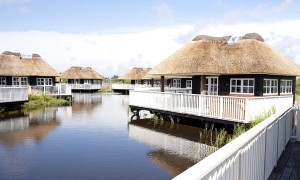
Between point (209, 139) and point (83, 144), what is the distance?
658 centimetres

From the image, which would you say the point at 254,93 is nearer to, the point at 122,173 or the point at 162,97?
the point at 162,97

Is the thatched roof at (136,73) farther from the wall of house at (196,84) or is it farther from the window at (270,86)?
the window at (270,86)

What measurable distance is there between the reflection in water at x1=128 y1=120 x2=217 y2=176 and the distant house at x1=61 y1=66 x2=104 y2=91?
1609 inches

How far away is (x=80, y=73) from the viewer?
64062mm

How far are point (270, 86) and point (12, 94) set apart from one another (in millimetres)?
21835

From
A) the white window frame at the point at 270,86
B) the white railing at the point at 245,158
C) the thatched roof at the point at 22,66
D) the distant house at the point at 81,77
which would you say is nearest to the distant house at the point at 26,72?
the thatched roof at the point at 22,66

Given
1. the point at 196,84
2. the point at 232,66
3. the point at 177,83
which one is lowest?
the point at 196,84

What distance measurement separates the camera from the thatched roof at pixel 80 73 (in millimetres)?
63062

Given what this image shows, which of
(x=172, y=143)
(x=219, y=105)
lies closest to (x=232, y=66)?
(x=219, y=105)

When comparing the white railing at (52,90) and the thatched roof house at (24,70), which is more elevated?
the thatched roof house at (24,70)

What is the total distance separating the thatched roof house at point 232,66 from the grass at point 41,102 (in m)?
15.1

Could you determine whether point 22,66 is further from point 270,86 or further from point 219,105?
point 270,86

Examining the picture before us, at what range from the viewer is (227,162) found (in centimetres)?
343

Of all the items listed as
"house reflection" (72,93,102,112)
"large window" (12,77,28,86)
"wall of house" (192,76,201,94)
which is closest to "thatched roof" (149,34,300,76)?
"wall of house" (192,76,201,94)
